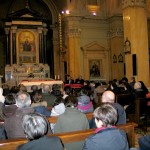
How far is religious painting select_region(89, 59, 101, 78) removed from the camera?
2152cm

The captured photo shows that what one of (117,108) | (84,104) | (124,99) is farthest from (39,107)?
(124,99)

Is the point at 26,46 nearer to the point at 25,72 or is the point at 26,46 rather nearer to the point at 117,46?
the point at 25,72

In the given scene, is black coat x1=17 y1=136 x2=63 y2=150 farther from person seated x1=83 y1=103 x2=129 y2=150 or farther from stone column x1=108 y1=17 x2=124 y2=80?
stone column x1=108 y1=17 x2=124 y2=80

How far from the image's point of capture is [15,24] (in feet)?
69.1

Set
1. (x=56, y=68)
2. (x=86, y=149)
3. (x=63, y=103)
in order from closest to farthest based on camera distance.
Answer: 1. (x=86, y=149)
2. (x=63, y=103)
3. (x=56, y=68)

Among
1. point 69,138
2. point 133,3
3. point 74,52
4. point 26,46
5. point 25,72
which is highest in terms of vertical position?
point 133,3

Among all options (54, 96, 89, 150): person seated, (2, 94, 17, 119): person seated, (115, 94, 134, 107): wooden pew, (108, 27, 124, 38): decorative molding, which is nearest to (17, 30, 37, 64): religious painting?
(108, 27, 124, 38): decorative molding

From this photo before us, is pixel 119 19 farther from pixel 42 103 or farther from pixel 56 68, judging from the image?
pixel 42 103

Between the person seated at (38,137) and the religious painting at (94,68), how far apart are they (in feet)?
61.6

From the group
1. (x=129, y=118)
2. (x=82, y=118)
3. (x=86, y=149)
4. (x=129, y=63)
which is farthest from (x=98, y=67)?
(x=86, y=149)

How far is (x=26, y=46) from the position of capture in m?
21.8

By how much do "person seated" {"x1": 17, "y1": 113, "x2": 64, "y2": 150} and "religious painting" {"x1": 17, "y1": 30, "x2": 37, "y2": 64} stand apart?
1901 centimetres

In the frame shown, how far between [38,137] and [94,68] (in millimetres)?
19058

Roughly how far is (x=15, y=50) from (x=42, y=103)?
15874 mm
